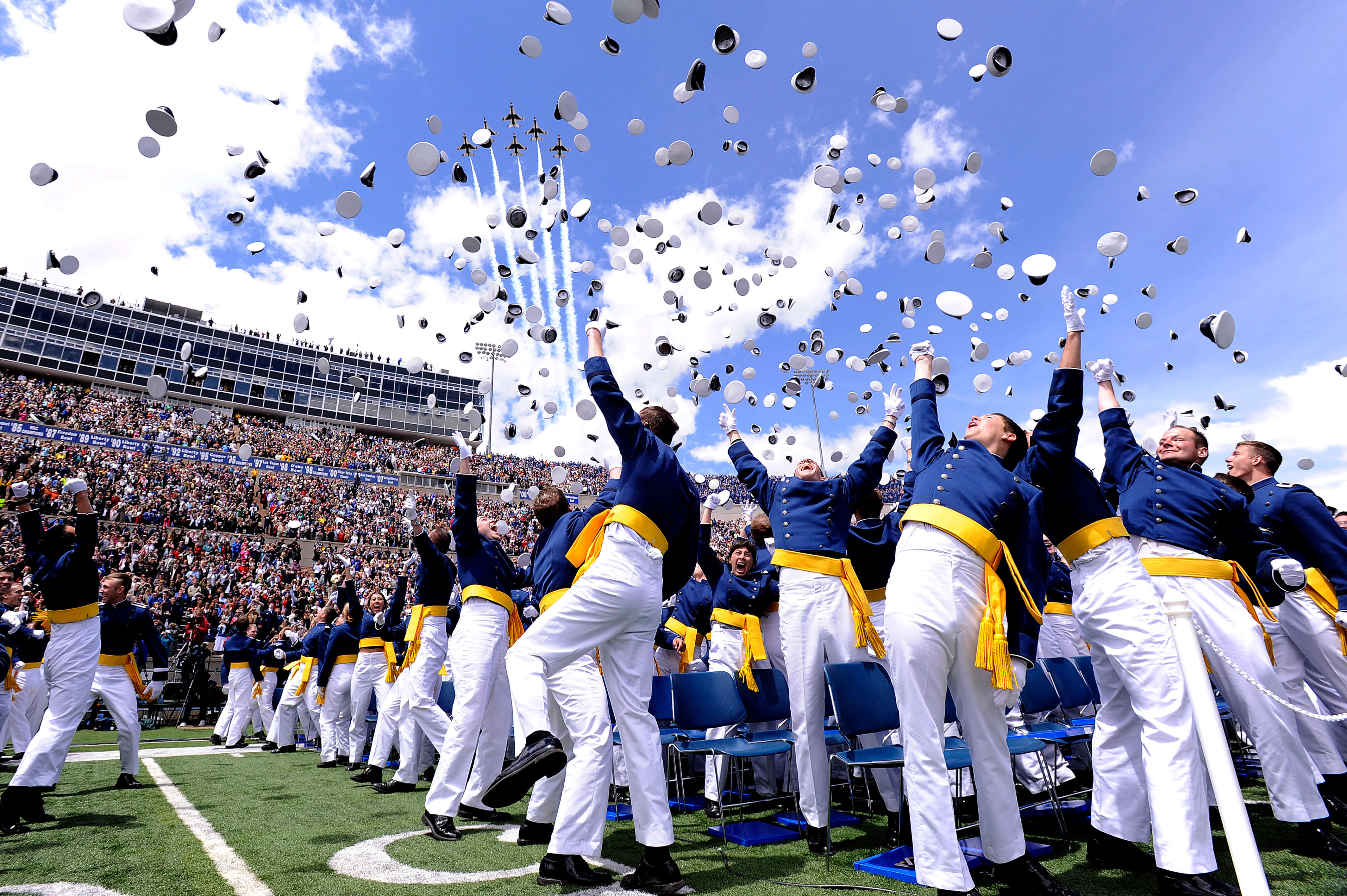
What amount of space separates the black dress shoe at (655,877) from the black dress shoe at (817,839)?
104cm

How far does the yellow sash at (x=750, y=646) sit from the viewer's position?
17.2 ft

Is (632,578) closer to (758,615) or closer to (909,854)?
(909,854)

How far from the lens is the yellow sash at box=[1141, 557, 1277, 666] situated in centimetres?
375

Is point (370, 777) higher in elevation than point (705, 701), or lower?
lower

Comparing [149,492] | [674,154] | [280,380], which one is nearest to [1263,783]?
[674,154]

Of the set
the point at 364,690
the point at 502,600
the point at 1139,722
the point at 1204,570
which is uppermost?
the point at 502,600

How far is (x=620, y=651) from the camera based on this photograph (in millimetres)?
3453

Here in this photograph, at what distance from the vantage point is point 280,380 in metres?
58.4

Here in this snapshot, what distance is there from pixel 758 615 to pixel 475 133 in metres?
6.51

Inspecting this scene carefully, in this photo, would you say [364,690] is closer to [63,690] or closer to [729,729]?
[63,690]

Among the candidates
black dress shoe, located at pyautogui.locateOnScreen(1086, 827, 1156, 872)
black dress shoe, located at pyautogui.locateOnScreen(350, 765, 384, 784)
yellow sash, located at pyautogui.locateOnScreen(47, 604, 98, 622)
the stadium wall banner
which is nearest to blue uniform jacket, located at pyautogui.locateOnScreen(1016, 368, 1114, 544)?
black dress shoe, located at pyautogui.locateOnScreen(1086, 827, 1156, 872)

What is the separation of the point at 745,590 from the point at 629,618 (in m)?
3.03

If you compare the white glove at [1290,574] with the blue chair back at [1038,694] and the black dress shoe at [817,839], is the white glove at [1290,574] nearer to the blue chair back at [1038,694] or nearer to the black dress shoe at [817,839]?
the blue chair back at [1038,694]

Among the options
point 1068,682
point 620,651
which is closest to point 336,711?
point 620,651
